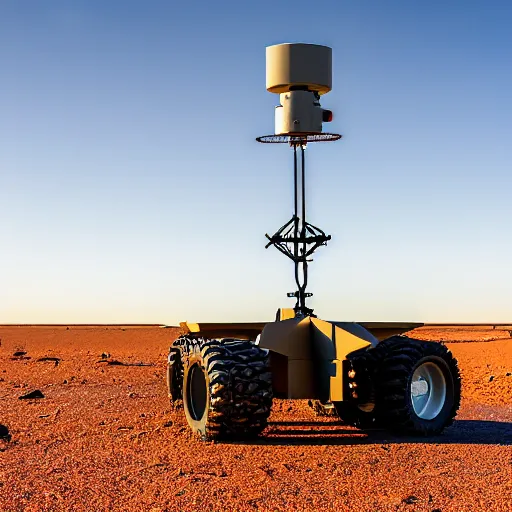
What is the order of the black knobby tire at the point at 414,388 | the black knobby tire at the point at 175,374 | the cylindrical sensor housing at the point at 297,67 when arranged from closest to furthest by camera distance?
the black knobby tire at the point at 414,388 → the cylindrical sensor housing at the point at 297,67 → the black knobby tire at the point at 175,374

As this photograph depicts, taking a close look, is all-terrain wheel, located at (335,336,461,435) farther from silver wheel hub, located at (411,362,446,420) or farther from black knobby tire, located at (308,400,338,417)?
black knobby tire, located at (308,400,338,417)

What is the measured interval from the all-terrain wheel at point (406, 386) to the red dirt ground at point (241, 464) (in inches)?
11.8

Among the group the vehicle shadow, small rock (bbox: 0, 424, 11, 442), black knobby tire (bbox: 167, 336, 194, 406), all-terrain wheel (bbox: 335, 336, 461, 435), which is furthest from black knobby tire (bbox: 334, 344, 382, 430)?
small rock (bbox: 0, 424, 11, 442)

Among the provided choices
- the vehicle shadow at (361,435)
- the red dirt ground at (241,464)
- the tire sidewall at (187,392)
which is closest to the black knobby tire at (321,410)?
the red dirt ground at (241,464)

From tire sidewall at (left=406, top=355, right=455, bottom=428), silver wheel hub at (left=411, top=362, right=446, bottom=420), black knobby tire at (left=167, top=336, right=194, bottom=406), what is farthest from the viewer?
black knobby tire at (left=167, top=336, right=194, bottom=406)

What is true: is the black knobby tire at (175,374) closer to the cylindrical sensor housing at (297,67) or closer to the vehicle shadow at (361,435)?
the vehicle shadow at (361,435)

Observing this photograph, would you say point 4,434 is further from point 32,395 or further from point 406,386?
point 406,386

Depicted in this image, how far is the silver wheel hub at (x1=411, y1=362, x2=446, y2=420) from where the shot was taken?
A: 13391 millimetres

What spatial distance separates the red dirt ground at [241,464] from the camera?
29.1ft

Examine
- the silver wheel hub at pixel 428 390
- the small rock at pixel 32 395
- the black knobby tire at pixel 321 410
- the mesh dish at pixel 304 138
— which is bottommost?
the black knobby tire at pixel 321 410

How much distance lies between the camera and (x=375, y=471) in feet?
33.7

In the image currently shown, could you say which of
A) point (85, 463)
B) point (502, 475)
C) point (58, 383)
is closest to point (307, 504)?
point (502, 475)

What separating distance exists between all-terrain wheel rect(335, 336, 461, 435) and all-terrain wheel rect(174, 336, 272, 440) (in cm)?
145

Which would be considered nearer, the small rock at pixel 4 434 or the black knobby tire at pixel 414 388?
the black knobby tire at pixel 414 388
